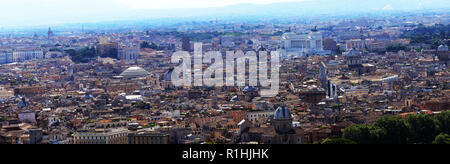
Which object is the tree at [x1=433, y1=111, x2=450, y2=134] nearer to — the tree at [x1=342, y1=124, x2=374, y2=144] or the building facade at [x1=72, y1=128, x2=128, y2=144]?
the tree at [x1=342, y1=124, x2=374, y2=144]

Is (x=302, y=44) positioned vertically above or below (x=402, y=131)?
below

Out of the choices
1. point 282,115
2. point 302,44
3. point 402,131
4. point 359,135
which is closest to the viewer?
point 359,135

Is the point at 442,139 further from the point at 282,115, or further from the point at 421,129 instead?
the point at 282,115

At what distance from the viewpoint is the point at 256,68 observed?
168 ft

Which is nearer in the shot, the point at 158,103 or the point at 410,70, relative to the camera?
the point at 158,103

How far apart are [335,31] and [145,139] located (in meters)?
80.1

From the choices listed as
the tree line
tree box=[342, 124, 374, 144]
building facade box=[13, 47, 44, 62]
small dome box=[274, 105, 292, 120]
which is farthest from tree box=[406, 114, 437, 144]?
building facade box=[13, 47, 44, 62]

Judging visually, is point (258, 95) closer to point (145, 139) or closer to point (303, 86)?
point (303, 86)

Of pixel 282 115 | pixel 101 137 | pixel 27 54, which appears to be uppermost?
pixel 282 115

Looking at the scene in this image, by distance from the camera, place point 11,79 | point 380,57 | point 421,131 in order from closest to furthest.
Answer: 1. point 421,131
2. point 11,79
3. point 380,57

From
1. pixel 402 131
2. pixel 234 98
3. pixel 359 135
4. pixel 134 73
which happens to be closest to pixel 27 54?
pixel 134 73

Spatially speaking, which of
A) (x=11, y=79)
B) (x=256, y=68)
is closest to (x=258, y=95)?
(x=256, y=68)

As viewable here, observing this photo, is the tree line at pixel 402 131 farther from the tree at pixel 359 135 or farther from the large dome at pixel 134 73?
the large dome at pixel 134 73

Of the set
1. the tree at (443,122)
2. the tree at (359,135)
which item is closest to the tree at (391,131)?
the tree at (359,135)
